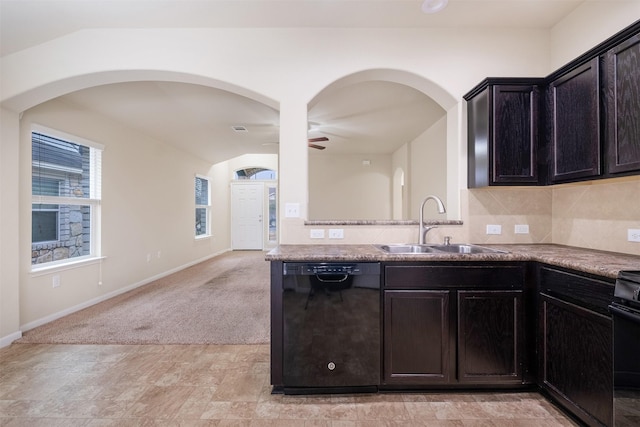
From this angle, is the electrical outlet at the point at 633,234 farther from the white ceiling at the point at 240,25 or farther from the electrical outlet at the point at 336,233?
the electrical outlet at the point at 336,233

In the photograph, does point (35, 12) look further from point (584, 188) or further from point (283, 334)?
point (584, 188)

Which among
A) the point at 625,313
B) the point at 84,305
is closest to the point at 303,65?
the point at 625,313

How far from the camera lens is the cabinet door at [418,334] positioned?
6.29ft

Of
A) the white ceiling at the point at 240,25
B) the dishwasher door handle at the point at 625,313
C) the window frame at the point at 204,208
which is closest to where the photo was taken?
the dishwasher door handle at the point at 625,313

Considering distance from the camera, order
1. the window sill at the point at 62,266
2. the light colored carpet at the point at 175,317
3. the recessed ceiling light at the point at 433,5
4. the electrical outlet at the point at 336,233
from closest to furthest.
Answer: the recessed ceiling light at the point at 433,5 → the electrical outlet at the point at 336,233 → the light colored carpet at the point at 175,317 → the window sill at the point at 62,266

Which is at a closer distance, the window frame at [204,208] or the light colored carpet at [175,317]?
the light colored carpet at [175,317]

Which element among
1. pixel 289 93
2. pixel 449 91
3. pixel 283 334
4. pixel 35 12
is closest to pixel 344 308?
pixel 283 334

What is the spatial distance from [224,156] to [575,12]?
20.0ft

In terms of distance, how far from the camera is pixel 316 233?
2.51 meters

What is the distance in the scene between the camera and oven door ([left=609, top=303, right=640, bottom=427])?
1.28 m

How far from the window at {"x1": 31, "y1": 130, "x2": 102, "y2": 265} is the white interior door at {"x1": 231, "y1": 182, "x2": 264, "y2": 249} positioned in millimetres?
4720

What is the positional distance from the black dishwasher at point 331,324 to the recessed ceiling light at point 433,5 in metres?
1.89

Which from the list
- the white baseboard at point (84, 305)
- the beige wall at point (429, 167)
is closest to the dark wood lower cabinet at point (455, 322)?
the beige wall at point (429, 167)

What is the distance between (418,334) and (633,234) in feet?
4.96
